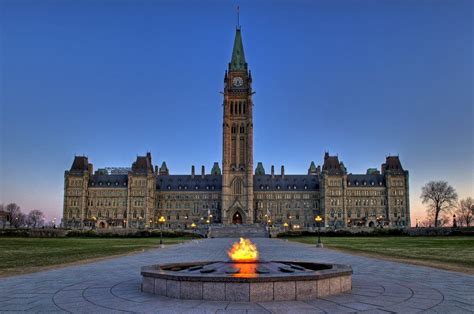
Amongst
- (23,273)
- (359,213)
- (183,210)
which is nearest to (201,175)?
(183,210)

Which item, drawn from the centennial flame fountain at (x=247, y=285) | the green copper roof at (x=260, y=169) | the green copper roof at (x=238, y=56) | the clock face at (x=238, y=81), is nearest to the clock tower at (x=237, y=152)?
the clock face at (x=238, y=81)

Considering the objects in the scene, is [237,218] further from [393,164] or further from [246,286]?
[246,286]

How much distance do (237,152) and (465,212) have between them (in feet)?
233

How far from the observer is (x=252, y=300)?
1183 cm

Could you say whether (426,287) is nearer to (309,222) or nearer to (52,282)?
(52,282)

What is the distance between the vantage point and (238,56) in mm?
141750

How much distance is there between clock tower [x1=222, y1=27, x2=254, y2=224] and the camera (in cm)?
13375

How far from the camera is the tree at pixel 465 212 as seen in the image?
13762cm

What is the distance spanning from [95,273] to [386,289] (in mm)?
11084

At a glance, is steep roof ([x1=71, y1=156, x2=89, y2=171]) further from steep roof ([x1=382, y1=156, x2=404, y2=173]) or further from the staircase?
steep roof ([x1=382, y1=156, x2=404, y2=173])

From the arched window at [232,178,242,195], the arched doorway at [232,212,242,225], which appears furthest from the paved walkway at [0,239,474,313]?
the arched window at [232,178,242,195]

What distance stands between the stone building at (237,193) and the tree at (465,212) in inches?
649

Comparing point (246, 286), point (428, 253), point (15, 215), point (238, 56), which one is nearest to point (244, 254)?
point (246, 286)

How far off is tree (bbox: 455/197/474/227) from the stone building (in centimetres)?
1649
